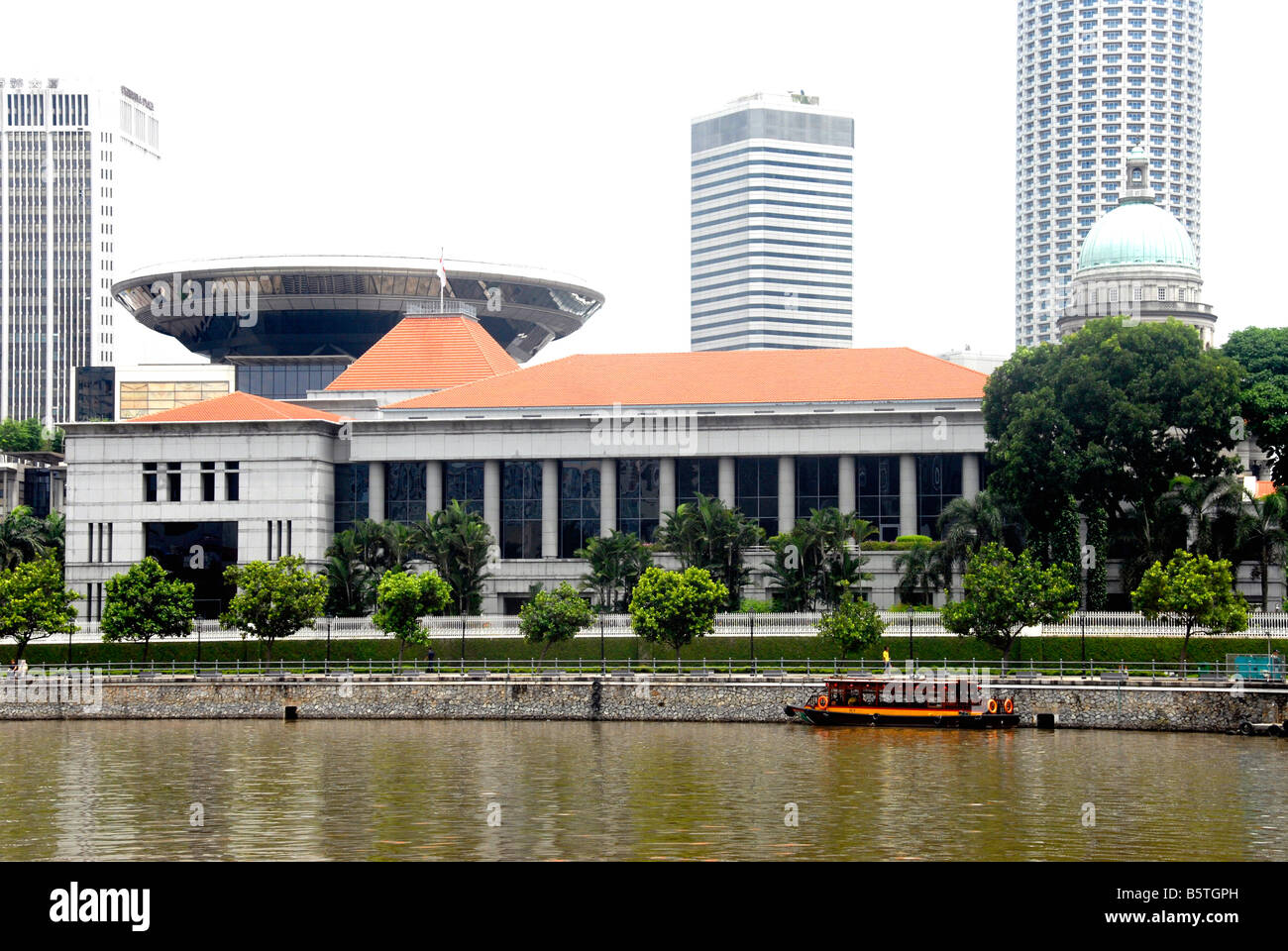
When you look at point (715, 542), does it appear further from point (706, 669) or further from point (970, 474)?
point (970, 474)

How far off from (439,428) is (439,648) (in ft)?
65.7

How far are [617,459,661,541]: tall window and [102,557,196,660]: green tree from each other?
91.6 ft

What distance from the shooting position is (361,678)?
75.1 metres

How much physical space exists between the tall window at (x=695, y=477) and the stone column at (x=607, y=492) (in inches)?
145

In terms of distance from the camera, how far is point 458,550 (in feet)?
300

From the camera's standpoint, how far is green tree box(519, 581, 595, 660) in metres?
81.1

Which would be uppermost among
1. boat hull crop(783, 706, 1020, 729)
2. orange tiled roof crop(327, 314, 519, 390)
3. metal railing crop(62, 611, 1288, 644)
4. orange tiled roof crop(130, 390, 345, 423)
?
orange tiled roof crop(327, 314, 519, 390)

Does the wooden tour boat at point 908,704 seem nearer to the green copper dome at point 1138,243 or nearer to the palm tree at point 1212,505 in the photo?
the palm tree at point 1212,505

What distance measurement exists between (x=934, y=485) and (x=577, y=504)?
21105 millimetres

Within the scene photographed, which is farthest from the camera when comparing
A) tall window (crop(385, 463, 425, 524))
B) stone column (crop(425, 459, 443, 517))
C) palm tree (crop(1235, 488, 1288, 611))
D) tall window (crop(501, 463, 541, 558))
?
tall window (crop(385, 463, 425, 524))

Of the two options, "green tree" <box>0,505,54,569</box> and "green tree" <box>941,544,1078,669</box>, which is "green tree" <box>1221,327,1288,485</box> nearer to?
"green tree" <box>941,544,1078,669</box>

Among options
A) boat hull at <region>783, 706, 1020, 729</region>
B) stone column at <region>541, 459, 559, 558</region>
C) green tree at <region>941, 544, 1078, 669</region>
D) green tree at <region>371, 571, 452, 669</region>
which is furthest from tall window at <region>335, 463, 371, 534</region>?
boat hull at <region>783, 706, 1020, 729</region>
